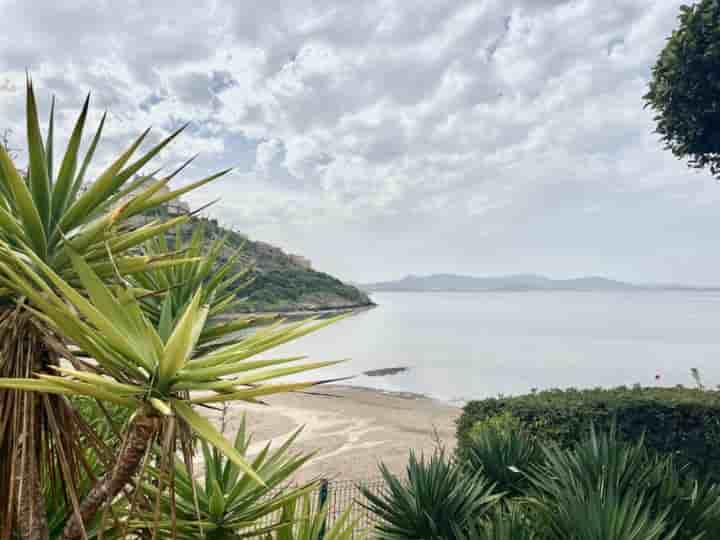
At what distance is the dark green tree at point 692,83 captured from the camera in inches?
322

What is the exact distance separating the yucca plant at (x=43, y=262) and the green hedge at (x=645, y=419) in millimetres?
6378

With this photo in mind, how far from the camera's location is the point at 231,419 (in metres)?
16.9

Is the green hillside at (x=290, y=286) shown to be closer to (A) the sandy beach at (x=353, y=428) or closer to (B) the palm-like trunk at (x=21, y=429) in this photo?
Result: (A) the sandy beach at (x=353, y=428)

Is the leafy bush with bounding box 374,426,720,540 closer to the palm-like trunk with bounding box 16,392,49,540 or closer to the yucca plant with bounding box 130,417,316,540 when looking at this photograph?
the yucca plant with bounding box 130,417,316,540

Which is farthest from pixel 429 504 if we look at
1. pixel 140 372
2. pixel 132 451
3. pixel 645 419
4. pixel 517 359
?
pixel 517 359

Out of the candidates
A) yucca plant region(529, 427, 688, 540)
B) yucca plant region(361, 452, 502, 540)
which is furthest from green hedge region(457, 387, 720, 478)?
yucca plant region(529, 427, 688, 540)

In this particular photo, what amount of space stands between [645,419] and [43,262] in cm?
848

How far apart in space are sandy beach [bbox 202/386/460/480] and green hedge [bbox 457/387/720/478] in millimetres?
4078

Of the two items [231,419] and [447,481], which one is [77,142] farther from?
[231,419]

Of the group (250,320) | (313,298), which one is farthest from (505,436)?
(313,298)

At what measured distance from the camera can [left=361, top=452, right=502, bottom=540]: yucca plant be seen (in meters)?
3.56

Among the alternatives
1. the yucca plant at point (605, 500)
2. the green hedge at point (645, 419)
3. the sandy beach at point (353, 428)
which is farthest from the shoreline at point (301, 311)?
the green hedge at point (645, 419)

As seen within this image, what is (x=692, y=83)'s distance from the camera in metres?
8.48

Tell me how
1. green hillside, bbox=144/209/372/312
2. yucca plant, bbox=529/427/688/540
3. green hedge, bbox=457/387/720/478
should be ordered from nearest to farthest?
yucca plant, bbox=529/427/688/540, green hedge, bbox=457/387/720/478, green hillside, bbox=144/209/372/312
